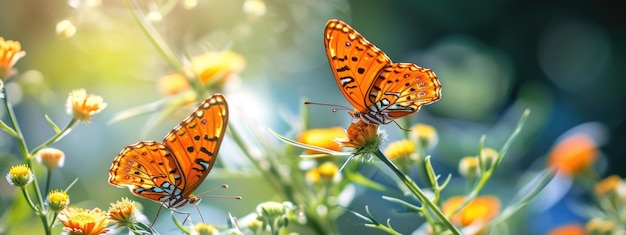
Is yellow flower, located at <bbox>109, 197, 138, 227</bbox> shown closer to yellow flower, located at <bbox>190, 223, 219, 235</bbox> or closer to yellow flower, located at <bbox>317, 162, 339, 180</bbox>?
yellow flower, located at <bbox>190, 223, 219, 235</bbox>

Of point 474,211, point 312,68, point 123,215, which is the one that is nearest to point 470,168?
point 474,211

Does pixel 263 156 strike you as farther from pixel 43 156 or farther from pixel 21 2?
pixel 21 2

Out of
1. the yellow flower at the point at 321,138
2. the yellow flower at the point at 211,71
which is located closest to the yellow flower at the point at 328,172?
the yellow flower at the point at 321,138

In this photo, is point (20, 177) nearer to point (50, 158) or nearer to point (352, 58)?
point (50, 158)

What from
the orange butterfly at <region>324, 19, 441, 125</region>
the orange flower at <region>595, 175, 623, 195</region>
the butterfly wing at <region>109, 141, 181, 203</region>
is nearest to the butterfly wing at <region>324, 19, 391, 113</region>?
the orange butterfly at <region>324, 19, 441, 125</region>

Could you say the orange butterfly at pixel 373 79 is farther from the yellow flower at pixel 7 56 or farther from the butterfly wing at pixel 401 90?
the yellow flower at pixel 7 56

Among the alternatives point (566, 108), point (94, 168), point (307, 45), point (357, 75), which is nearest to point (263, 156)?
point (357, 75)
